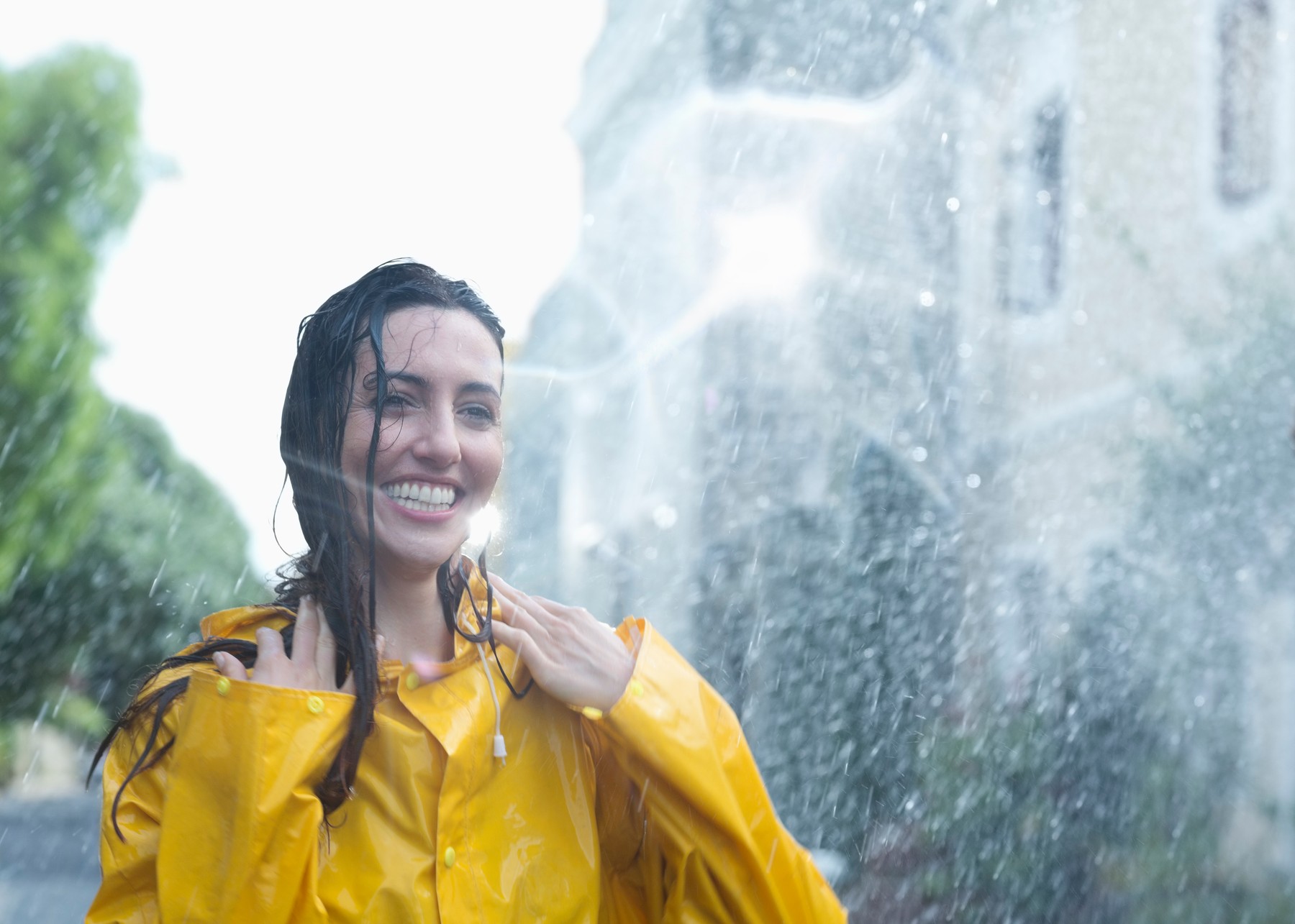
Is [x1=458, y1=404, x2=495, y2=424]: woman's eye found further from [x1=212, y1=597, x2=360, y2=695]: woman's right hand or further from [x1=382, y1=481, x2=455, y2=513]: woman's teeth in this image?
[x1=212, y1=597, x2=360, y2=695]: woman's right hand

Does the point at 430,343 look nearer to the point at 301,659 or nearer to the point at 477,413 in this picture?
the point at 477,413

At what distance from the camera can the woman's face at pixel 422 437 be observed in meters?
1.82

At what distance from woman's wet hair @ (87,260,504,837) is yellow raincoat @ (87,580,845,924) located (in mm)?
42

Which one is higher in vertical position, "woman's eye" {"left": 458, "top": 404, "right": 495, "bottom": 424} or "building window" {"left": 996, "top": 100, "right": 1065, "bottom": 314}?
"woman's eye" {"left": 458, "top": 404, "right": 495, "bottom": 424}

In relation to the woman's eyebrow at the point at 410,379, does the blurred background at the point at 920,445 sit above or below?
below

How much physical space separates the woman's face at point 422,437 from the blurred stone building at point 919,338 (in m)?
5.92

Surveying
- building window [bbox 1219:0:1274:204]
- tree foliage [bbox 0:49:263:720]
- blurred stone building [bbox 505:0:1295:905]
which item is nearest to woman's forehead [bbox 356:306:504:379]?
blurred stone building [bbox 505:0:1295:905]

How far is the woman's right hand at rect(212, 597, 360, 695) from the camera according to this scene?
170 centimetres

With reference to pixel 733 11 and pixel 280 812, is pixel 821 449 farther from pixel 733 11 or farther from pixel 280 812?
pixel 280 812

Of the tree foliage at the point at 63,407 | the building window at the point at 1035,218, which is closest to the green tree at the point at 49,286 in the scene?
the tree foliage at the point at 63,407

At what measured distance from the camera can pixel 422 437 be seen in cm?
183

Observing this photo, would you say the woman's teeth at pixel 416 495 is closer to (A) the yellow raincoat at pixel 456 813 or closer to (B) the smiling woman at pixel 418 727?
(B) the smiling woman at pixel 418 727

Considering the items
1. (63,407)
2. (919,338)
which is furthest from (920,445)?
(63,407)

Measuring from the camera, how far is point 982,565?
11773mm
